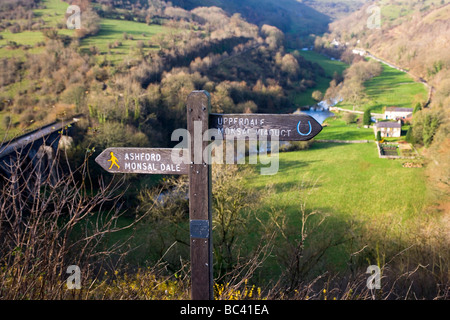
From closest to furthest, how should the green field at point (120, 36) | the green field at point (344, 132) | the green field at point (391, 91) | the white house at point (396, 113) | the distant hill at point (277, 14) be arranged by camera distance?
the green field at point (344, 132)
the green field at point (120, 36)
the white house at point (396, 113)
the green field at point (391, 91)
the distant hill at point (277, 14)

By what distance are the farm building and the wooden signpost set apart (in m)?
33.4

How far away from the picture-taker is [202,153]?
7.09 ft

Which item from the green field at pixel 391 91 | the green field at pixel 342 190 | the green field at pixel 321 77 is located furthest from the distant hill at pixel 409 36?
the green field at pixel 342 190

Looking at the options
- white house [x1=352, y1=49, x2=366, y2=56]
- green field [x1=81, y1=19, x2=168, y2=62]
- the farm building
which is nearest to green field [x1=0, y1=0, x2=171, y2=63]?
green field [x1=81, y1=19, x2=168, y2=62]

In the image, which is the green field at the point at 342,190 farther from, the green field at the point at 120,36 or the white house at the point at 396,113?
the green field at the point at 120,36

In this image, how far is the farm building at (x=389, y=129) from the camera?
3172 centimetres

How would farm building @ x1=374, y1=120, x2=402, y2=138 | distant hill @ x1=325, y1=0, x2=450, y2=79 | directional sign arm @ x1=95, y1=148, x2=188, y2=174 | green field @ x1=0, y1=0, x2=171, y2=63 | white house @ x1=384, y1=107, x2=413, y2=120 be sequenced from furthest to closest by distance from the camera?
distant hill @ x1=325, y1=0, x2=450, y2=79 → white house @ x1=384, y1=107, x2=413, y2=120 → farm building @ x1=374, y1=120, x2=402, y2=138 → green field @ x1=0, y1=0, x2=171, y2=63 → directional sign arm @ x1=95, y1=148, x2=188, y2=174

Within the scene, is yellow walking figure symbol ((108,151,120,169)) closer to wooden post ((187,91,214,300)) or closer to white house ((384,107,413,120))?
wooden post ((187,91,214,300))

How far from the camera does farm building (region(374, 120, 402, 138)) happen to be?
31719 mm

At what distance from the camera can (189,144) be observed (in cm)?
217

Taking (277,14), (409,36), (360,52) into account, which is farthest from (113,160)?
(277,14)

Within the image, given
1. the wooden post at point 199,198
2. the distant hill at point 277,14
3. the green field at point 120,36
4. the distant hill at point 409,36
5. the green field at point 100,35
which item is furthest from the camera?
the distant hill at point 277,14

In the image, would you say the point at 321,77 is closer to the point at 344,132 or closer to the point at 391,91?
the point at 391,91
